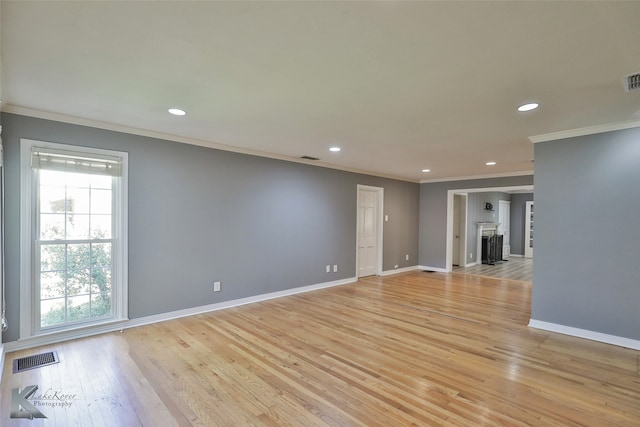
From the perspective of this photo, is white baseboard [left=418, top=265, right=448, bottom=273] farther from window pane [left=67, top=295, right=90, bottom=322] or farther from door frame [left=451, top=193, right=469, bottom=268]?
window pane [left=67, top=295, right=90, bottom=322]

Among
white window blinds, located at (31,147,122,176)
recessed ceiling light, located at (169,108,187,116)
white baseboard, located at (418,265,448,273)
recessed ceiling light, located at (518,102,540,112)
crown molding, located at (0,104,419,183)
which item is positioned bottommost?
white baseboard, located at (418,265,448,273)

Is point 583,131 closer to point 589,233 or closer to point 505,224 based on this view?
point 589,233

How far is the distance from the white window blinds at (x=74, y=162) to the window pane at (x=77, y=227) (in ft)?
1.74

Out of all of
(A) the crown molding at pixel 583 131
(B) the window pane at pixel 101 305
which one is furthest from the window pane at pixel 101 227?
(A) the crown molding at pixel 583 131

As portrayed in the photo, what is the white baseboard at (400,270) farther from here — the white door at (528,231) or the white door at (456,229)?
the white door at (528,231)

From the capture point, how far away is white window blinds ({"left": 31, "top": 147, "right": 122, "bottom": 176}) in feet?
10.4

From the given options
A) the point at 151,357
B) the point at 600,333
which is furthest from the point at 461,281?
the point at 151,357

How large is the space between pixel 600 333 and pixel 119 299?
18.9 feet

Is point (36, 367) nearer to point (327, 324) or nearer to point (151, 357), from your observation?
point (151, 357)

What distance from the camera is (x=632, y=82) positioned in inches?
88.0

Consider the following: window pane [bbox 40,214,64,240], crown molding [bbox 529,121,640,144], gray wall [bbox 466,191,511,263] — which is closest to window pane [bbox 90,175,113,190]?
window pane [bbox 40,214,64,240]

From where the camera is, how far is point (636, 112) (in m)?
2.96

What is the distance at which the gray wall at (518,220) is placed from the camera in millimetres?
10984

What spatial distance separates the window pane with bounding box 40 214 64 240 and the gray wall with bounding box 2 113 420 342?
219 millimetres
